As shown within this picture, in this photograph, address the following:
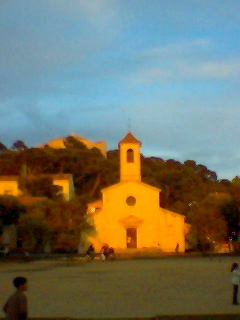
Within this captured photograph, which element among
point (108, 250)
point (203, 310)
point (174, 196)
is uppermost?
point (174, 196)

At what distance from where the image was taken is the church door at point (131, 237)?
62906mm

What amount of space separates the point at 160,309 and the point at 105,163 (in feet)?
213

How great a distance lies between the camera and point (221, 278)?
88.1 ft

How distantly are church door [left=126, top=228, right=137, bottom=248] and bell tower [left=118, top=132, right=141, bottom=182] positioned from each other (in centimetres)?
516

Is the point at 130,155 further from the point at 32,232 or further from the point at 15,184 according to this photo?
the point at 32,232

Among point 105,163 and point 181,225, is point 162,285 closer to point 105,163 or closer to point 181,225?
point 181,225

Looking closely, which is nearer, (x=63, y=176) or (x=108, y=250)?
(x=108, y=250)

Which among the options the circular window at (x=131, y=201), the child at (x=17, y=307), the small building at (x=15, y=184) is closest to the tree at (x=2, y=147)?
the small building at (x=15, y=184)

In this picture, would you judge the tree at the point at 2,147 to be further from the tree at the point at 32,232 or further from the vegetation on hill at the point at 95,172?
the tree at the point at 32,232

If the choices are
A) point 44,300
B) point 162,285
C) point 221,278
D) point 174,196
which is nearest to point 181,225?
point 174,196

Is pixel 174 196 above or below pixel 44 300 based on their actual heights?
above

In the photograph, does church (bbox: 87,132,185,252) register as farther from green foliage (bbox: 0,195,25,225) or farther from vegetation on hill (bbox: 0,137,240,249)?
green foliage (bbox: 0,195,25,225)

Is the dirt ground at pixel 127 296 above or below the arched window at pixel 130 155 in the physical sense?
below

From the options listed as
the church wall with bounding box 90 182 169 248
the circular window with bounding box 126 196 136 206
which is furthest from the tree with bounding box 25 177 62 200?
the circular window with bounding box 126 196 136 206
